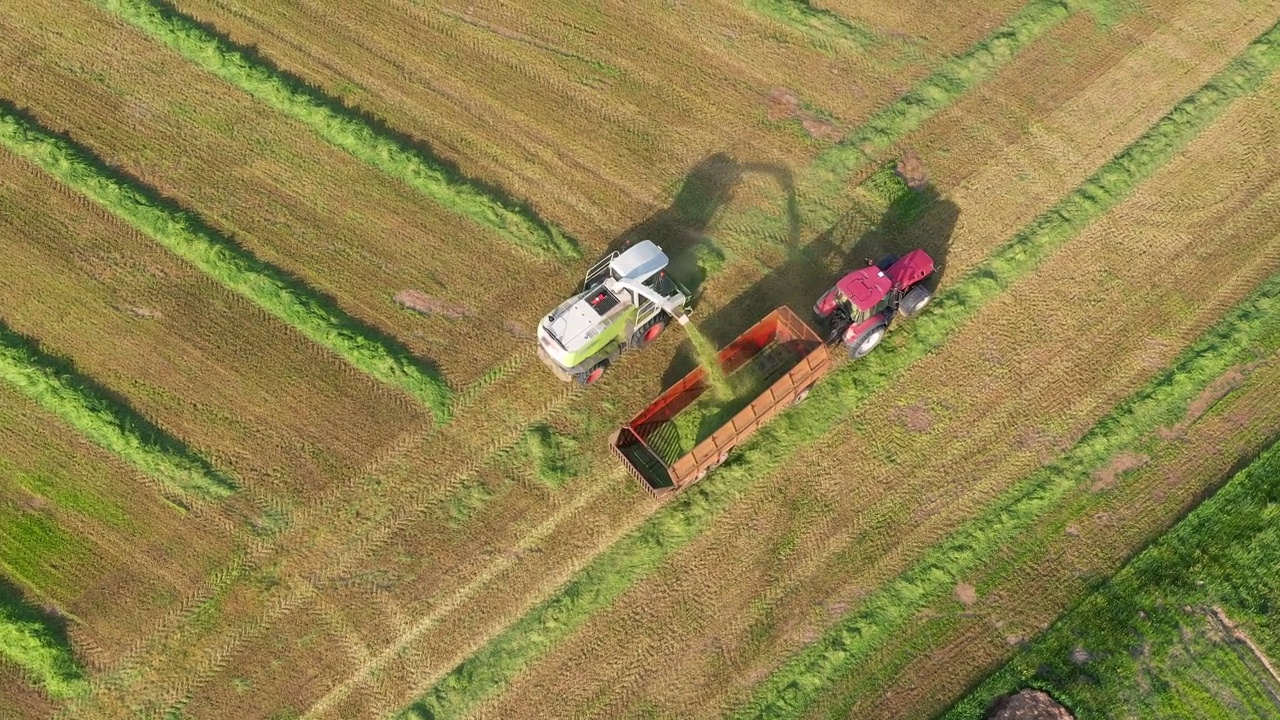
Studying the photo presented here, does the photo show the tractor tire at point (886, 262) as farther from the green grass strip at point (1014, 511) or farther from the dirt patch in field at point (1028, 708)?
the dirt patch in field at point (1028, 708)

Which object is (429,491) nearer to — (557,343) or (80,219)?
(557,343)

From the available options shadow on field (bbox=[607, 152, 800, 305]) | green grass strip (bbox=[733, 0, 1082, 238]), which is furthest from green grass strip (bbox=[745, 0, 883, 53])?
shadow on field (bbox=[607, 152, 800, 305])

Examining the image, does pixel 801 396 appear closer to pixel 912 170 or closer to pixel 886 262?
pixel 886 262

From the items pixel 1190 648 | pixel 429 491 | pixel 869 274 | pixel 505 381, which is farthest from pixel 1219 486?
pixel 429 491

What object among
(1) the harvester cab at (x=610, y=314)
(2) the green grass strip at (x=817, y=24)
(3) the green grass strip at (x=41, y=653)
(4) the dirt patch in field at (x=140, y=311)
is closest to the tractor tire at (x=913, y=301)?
(1) the harvester cab at (x=610, y=314)

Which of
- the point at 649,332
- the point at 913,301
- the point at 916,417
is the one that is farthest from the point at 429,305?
the point at 916,417

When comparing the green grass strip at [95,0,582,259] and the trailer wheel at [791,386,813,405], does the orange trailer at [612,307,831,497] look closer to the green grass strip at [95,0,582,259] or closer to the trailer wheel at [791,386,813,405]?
the trailer wheel at [791,386,813,405]
